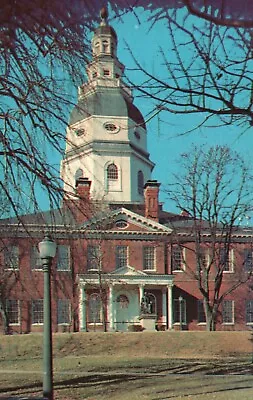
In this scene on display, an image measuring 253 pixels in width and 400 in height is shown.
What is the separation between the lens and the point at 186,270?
1103 inches

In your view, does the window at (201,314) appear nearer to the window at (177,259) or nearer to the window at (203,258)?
the window at (177,259)

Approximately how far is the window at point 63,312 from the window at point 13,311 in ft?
4.92

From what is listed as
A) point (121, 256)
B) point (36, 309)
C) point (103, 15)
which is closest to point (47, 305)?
point (103, 15)

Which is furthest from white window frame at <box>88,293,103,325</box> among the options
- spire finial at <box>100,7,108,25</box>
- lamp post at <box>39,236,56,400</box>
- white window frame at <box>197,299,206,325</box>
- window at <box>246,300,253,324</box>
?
spire finial at <box>100,7,108,25</box>

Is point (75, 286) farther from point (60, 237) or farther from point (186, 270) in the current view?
point (60, 237)

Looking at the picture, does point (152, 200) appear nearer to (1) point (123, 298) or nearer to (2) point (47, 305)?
(1) point (123, 298)

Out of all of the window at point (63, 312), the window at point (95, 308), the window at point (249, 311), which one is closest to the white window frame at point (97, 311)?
the window at point (95, 308)

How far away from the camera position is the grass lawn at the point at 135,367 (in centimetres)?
801

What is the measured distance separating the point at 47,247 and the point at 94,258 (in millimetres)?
17095

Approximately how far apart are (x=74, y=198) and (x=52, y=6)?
3.19m

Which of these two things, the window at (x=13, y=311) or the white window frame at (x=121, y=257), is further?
the white window frame at (x=121, y=257)

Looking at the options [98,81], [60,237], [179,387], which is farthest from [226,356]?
[98,81]

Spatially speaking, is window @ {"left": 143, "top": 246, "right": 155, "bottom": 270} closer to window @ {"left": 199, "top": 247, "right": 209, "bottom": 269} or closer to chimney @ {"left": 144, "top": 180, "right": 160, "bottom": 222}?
chimney @ {"left": 144, "top": 180, "right": 160, "bottom": 222}

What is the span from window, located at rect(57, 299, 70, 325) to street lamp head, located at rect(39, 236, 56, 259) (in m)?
19.7
